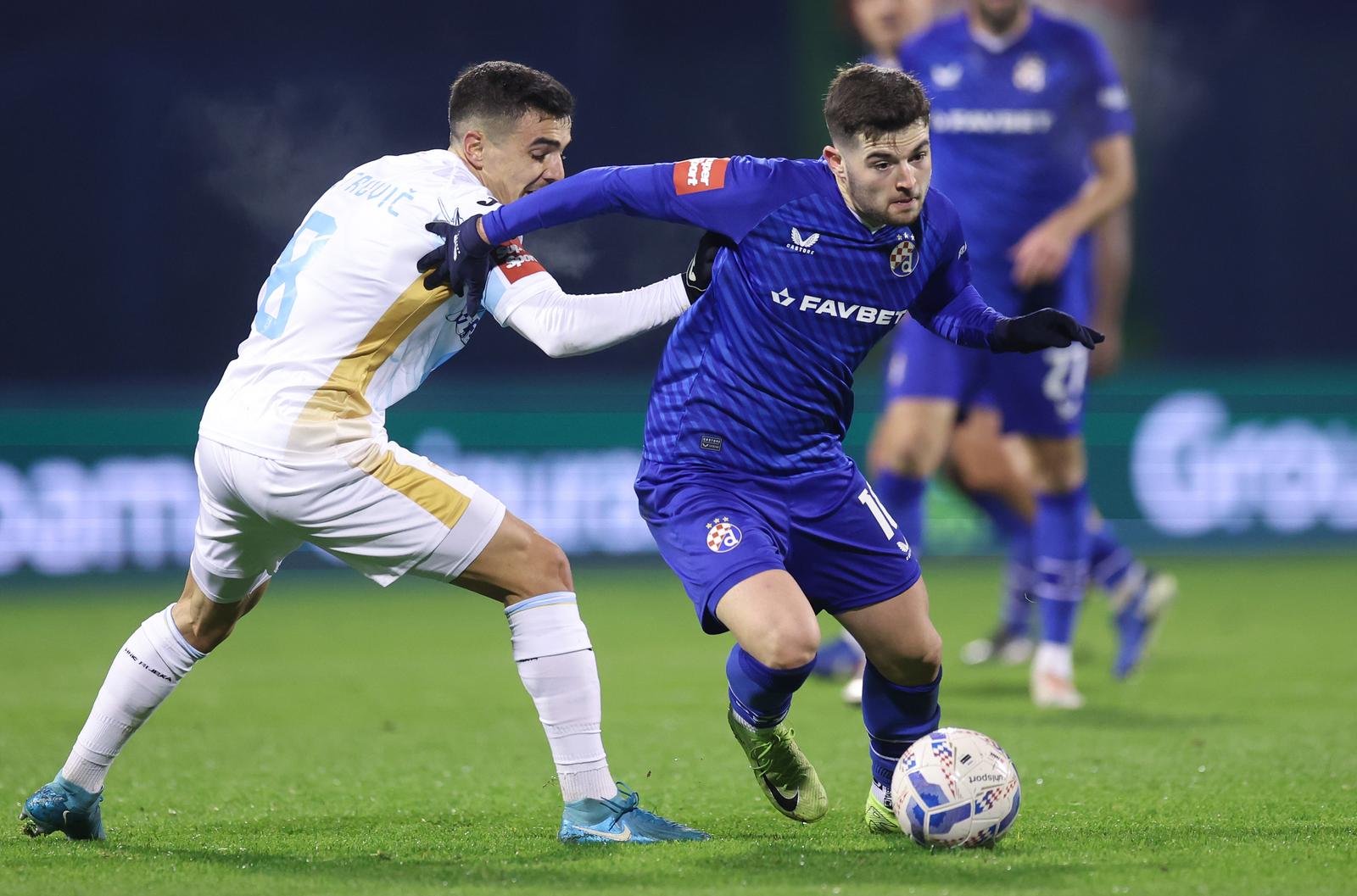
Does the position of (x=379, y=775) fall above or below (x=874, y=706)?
below

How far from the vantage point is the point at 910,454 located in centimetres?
679

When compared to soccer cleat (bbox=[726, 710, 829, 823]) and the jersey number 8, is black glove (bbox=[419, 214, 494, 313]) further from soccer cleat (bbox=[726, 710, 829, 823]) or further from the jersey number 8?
soccer cleat (bbox=[726, 710, 829, 823])

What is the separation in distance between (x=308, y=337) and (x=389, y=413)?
24.5 feet

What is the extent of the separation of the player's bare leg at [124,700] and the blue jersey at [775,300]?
A: 1.23m

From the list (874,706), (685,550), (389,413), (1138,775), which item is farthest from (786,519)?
(389,413)

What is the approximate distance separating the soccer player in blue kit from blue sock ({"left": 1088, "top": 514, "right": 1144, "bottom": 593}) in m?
3.39

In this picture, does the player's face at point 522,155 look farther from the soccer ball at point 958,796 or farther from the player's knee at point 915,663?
the soccer ball at point 958,796

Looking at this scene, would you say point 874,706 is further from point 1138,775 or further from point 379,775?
point 379,775

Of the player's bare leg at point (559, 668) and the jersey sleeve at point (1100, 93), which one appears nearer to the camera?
the player's bare leg at point (559, 668)

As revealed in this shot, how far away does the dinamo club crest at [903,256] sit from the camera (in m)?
4.31

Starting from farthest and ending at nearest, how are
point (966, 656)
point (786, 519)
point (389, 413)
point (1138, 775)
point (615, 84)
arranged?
point (615, 84), point (389, 413), point (966, 656), point (1138, 775), point (786, 519)

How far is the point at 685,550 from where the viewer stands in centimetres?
423

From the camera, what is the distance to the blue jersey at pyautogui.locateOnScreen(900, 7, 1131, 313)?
7.09 m

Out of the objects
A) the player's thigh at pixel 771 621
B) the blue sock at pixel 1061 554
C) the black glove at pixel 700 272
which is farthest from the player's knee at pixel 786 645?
the blue sock at pixel 1061 554
